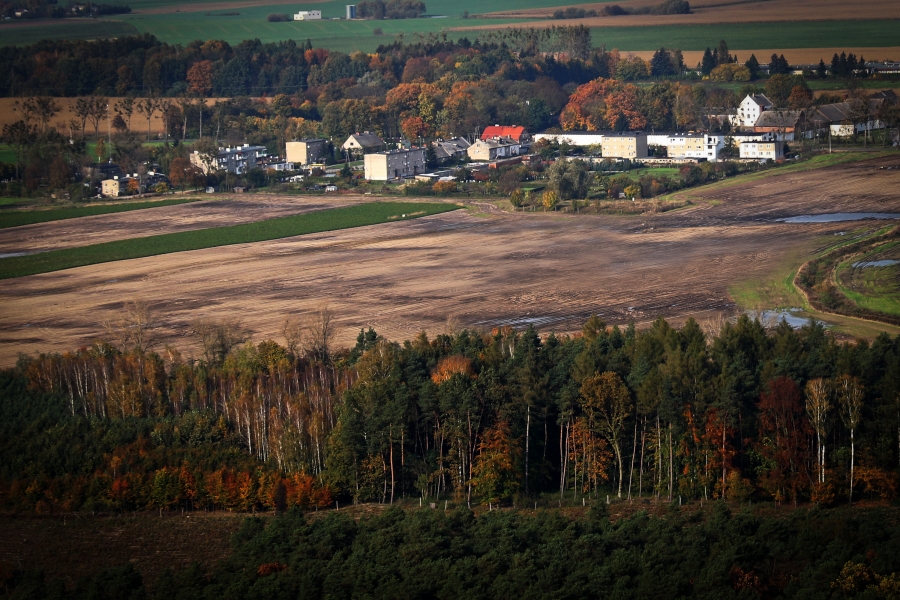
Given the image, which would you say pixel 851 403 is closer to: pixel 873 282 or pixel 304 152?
pixel 873 282

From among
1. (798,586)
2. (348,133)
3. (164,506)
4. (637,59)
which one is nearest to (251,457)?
(164,506)

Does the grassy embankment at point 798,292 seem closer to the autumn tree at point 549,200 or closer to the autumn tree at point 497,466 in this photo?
the autumn tree at point 497,466

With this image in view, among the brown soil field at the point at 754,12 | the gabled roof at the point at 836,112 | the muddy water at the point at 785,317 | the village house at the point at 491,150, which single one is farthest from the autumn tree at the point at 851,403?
the brown soil field at the point at 754,12

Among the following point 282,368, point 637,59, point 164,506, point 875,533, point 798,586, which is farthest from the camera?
point 637,59

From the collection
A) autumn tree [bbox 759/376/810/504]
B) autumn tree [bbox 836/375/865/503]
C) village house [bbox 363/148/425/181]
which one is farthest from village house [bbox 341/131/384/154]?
autumn tree [bbox 836/375/865/503]

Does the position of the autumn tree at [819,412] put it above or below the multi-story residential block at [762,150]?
below

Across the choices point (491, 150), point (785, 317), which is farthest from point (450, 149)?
point (785, 317)

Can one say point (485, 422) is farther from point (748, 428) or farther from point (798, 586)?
point (798, 586)
